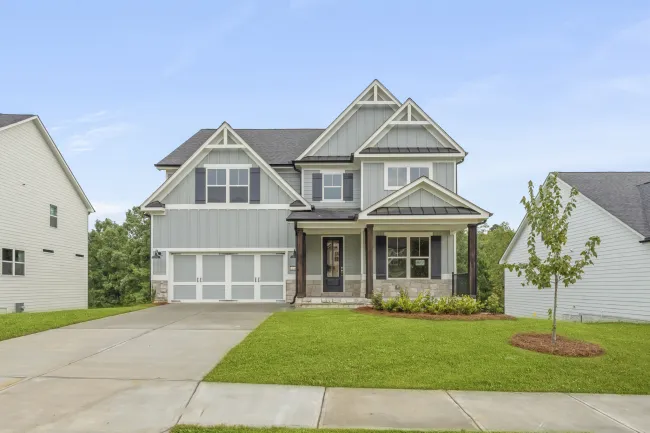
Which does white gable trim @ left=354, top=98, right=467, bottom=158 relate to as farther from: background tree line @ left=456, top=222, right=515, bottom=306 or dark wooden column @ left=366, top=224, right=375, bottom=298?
background tree line @ left=456, top=222, right=515, bottom=306

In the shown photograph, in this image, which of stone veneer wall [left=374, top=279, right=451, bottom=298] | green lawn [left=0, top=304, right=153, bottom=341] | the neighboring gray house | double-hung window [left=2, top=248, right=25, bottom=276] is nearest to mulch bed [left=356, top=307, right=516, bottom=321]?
stone veneer wall [left=374, top=279, right=451, bottom=298]

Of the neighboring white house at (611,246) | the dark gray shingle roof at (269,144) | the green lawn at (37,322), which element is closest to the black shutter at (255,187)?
the dark gray shingle roof at (269,144)

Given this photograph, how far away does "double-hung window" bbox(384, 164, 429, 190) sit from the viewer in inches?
755

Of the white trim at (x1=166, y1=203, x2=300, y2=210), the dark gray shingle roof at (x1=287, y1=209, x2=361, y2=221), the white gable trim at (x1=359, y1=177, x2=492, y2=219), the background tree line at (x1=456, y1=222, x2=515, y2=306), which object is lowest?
the background tree line at (x1=456, y1=222, x2=515, y2=306)

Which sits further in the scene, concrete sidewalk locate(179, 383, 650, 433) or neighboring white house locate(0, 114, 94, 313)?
neighboring white house locate(0, 114, 94, 313)

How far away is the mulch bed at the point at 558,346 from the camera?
27.8 ft

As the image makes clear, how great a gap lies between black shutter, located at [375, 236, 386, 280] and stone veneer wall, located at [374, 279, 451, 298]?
0.95 feet

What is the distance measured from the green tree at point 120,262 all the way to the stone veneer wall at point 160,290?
2138 centimetres

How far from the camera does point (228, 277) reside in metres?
19.0

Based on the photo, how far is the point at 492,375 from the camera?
23.6 ft

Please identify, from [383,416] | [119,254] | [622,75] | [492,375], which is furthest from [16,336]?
[119,254]

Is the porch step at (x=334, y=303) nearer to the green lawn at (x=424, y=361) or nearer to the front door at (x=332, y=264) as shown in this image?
the front door at (x=332, y=264)

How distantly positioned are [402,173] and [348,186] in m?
2.38

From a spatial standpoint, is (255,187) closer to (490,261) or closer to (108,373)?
(108,373)
